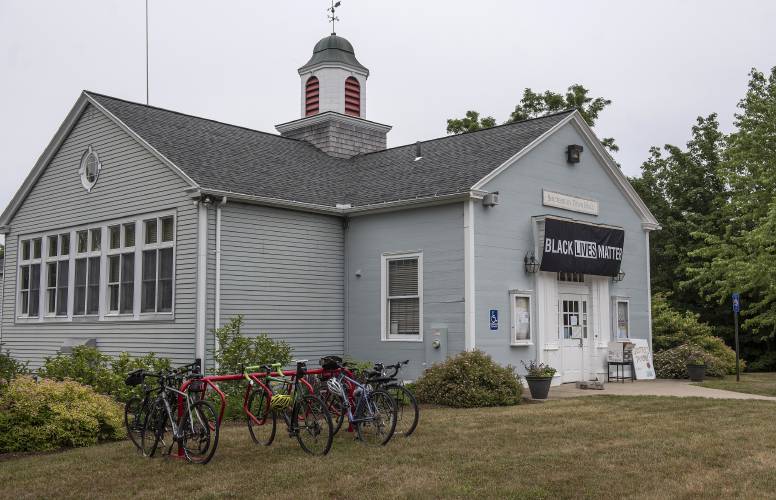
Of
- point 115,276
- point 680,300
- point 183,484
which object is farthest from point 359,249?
point 680,300

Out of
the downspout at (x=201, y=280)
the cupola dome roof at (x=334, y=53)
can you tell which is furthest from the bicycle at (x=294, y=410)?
the cupola dome roof at (x=334, y=53)

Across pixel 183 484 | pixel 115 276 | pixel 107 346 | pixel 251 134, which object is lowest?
pixel 183 484

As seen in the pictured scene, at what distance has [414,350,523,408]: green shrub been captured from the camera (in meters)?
13.7

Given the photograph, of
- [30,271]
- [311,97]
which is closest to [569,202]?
[311,97]

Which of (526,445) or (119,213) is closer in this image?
(526,445)

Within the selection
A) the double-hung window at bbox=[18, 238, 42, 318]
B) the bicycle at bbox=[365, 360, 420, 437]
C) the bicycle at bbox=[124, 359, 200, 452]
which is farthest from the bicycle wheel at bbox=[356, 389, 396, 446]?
the double-hung window at bbox=[18, 238, 42, 318]

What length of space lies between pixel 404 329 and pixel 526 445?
23.8 feet

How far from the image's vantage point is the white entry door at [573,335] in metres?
17.5

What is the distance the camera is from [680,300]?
32.7 meters

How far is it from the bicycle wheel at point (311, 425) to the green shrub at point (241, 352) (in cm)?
457

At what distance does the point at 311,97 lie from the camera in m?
23.3

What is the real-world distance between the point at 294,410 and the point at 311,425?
27 cm

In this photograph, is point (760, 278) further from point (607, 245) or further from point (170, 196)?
point (170, 196)

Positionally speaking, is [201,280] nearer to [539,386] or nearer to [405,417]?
[405,417]
